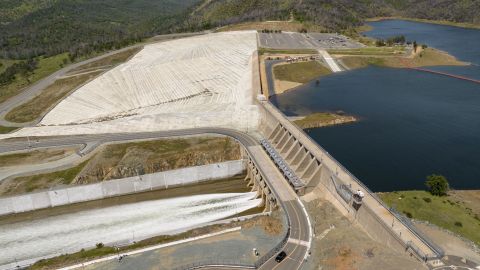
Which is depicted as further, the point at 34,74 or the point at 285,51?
the point at 285,51

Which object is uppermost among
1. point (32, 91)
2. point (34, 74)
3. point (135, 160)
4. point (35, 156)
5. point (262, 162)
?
point (34, 74)

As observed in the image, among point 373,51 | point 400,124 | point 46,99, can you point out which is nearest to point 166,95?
point 46,99

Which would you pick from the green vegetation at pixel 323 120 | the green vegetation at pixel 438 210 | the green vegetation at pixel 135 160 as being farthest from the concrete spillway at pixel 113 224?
the green vegetation at pixel 323 120

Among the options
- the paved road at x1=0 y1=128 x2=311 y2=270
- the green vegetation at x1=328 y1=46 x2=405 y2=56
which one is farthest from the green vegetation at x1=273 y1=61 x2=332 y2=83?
the paved road at x1=0 y1=128 x2=311 y2=270

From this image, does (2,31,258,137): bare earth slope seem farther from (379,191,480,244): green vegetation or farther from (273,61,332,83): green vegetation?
(379,191,480,244): green vegetation

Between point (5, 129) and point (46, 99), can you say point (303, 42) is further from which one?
point (5, 129)

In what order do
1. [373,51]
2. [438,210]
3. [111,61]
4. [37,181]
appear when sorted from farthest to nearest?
[373,51]
[111,61]
[37,181]
[438,210]
